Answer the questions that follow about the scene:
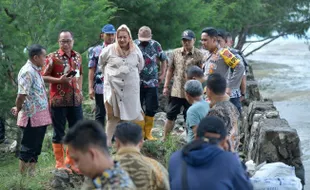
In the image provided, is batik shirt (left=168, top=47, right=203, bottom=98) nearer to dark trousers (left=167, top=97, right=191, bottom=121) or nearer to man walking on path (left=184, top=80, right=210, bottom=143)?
dark trousers (left=167, top=97, right=191, bottom=121)

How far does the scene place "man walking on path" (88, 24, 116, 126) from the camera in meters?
9.34

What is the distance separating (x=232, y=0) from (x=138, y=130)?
58.9ft

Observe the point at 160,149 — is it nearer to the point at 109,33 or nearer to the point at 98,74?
the point at 98,74

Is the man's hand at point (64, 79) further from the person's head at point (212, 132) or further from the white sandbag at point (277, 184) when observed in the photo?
the person's head at point (212, 132)

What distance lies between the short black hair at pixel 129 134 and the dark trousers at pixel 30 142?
3.28 metres

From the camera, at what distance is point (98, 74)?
9.43 m

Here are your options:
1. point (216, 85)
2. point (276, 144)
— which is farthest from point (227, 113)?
point (276, 144)

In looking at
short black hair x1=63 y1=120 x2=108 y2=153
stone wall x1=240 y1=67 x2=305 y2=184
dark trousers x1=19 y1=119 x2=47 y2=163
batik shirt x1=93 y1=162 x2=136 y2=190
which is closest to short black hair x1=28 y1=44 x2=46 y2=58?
dark trousers x1=19 y1=119 x2=47 y2=163

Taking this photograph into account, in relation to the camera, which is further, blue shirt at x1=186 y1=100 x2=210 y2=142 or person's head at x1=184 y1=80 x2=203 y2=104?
person's head at x1=184 y1=80 x2=203 y2=104

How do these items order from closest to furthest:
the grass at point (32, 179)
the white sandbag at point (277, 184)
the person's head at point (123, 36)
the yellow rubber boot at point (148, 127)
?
the white sandbag at point (277, 184), the grass at point (32, 179), the person's head at point (123, 36), the yellow rubber boot at point (148, 127)

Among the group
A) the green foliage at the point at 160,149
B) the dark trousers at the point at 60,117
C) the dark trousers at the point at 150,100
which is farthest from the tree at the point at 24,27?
the green foliage at the point at 160,149

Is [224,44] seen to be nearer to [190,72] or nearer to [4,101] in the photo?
[190,72]

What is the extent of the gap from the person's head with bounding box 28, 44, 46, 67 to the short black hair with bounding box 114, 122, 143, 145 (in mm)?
3177

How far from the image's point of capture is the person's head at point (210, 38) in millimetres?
8688
